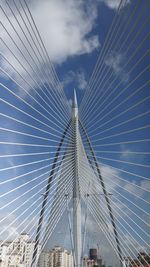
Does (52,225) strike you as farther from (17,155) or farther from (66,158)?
(17,155)

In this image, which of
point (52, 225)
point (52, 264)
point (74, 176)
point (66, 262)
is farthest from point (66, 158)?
point (66, 262)

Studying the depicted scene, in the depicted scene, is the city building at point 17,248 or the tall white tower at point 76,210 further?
the tall white tower at point 76,210

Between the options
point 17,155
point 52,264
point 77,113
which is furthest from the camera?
point 52,264

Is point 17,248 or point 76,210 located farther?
point 76,210

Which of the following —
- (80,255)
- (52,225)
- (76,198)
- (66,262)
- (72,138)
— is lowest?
(66,262)

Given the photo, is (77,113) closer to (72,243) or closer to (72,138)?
(72,138)

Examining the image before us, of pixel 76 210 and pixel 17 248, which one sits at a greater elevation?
pixel 76 210

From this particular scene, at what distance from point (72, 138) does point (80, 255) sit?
20.3 feet

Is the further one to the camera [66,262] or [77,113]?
[66,262]

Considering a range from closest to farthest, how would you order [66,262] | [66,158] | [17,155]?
[17,155] < [66,158] < [66,262]

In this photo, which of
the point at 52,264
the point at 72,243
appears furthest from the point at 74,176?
the point at 52,264

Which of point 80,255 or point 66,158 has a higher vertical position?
point 66,158

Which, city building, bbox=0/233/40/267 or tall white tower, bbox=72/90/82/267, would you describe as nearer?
city building, bbox=0/233/40/267

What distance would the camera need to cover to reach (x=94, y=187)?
16531 millimetres
